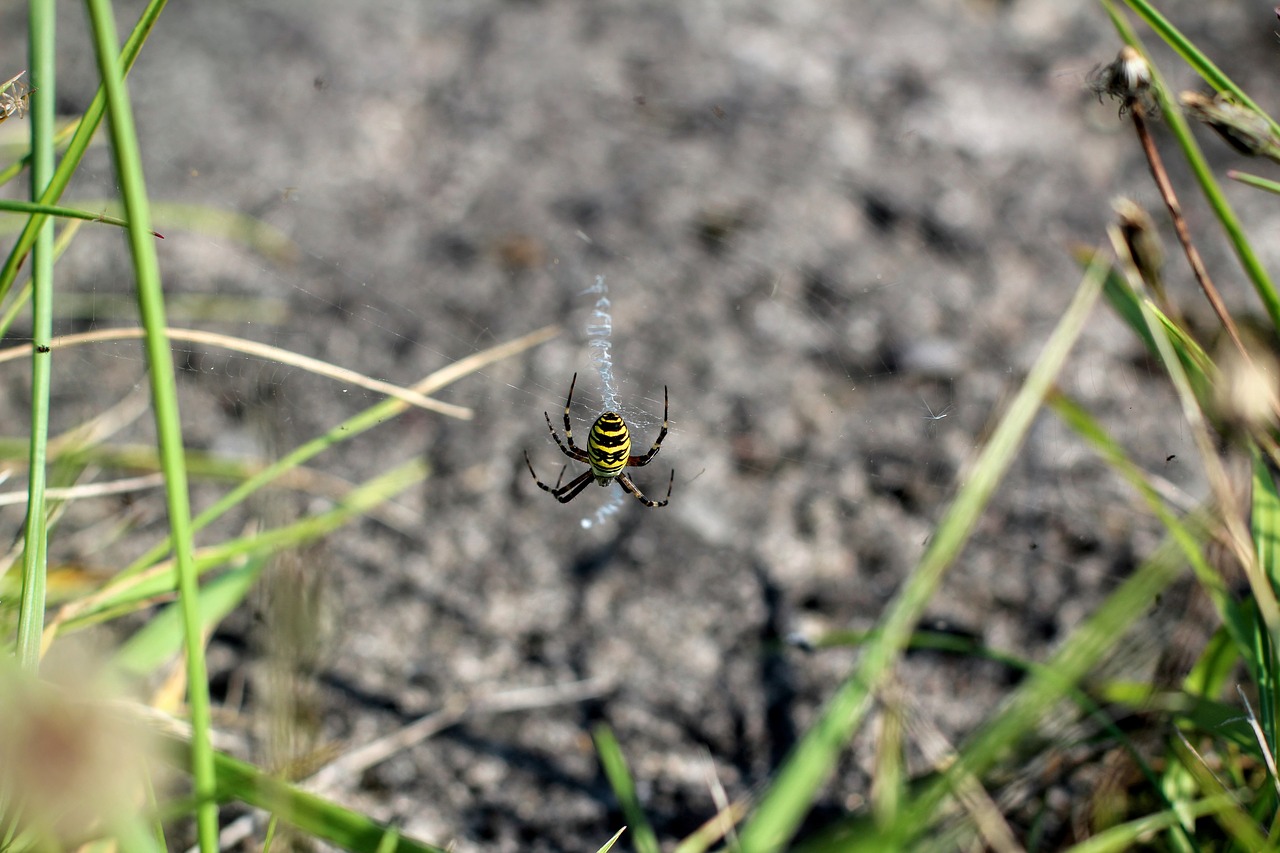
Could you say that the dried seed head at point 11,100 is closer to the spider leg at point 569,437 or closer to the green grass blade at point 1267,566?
the spider leg at point 569,437

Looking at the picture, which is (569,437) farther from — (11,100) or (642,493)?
(11,100)

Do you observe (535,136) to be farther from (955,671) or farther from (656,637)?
(955,671)

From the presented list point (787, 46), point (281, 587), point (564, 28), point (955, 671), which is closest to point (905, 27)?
point (787, 46)

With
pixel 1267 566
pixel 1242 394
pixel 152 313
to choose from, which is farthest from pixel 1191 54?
pixel 152 313

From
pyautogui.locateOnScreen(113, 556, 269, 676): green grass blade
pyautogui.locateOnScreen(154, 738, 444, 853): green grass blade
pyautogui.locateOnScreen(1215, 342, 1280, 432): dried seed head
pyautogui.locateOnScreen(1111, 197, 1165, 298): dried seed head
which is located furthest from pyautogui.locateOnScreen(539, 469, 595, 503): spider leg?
pyautogui.locateOnScreen(1215, 342, 1280, 432): dried seed head

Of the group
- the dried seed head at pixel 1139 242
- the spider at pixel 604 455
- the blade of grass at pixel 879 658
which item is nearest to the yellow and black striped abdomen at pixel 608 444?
the spider at pixel 604 455

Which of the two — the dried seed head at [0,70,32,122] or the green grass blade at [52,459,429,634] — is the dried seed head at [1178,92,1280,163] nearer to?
the green grass blade at [52,459,429,634]
